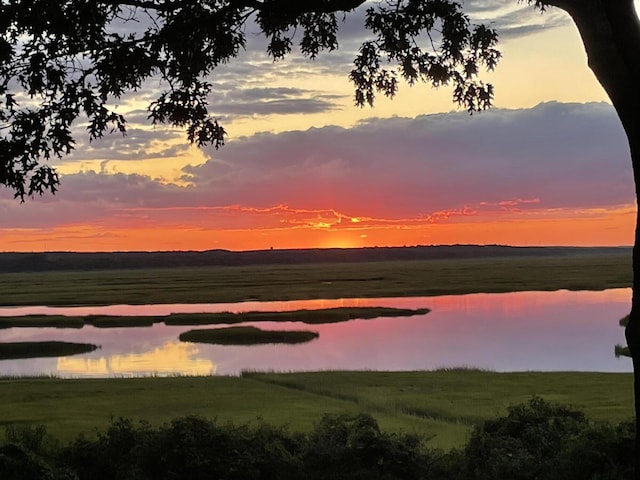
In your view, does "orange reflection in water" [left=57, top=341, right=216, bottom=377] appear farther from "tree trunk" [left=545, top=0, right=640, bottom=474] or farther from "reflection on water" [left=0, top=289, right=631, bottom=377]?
"tree trunk" [left=545, top=0, right=640, bottom=474]

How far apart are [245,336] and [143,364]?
1073cm

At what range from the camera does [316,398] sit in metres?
26.1

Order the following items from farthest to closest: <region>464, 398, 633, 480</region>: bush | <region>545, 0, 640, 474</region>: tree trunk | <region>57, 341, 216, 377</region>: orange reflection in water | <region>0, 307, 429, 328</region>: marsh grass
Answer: <region>0, 307, 429, 328</region>: marsh grass → <region>57, 341, 216, 377</region>: orange reflection in water → <region>464, 398, 633, 480</region>: bush → <region>545, 0, 640, 474</region>: tree trunk

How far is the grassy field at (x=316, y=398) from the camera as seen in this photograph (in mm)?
21641

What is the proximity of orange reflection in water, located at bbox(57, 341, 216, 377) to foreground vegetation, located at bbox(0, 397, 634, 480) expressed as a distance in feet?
74.6

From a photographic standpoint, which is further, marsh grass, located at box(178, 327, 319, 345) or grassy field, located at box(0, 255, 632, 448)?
marsh grass, located at box(178, 327, 319, 345)

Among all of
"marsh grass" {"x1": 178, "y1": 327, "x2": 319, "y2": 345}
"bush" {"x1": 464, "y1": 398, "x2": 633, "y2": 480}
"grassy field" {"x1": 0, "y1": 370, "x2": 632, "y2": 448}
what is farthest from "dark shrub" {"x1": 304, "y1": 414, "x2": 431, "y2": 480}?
"marsh grass" {"x1": 178, "y1": 327, "x2": 319, "y2": 345}

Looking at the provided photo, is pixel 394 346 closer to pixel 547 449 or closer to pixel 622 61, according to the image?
pixel 547 449

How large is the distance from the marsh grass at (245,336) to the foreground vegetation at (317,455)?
114ft

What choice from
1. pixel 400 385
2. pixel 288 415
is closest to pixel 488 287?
pixel 400 385

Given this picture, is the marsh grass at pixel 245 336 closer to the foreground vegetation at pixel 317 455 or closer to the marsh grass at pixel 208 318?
the marsh grass at pixel 208 318

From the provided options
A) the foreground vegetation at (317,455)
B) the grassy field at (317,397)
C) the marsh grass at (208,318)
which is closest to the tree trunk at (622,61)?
the foreground vegetation at (317,455)

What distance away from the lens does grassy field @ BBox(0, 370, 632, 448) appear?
2164cm

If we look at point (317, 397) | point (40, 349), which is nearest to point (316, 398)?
point (317, 397)
